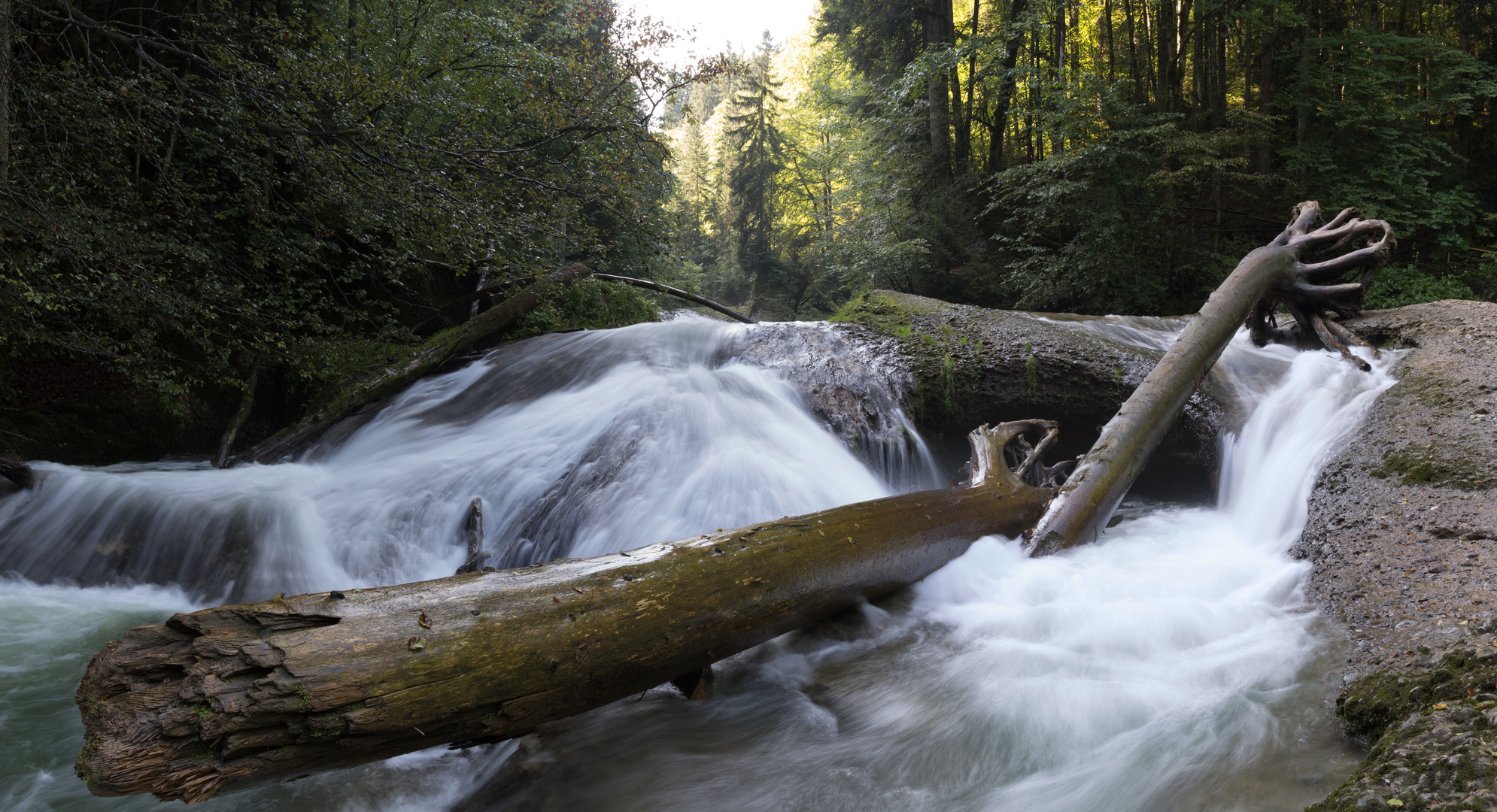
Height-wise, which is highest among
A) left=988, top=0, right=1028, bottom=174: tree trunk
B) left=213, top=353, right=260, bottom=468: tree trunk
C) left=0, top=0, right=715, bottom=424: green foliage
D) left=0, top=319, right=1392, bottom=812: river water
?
left=988, top=0, right=1028, bottom=174: tree trunk

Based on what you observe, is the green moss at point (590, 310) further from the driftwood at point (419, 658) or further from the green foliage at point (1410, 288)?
the green foliage at point (1410, 288)

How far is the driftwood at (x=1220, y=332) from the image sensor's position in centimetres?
430

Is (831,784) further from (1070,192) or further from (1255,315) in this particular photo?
(1070,192)

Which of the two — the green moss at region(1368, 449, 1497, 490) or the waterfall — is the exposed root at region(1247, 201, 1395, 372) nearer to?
the green moss at region(1368, 449, 1497, 490)

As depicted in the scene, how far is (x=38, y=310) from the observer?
15.8ft

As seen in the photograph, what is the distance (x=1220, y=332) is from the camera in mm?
5430

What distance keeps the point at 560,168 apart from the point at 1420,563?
29.3ft

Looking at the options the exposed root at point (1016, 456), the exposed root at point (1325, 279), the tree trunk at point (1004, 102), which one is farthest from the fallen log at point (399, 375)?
the tree trunk at point (1004, 102)

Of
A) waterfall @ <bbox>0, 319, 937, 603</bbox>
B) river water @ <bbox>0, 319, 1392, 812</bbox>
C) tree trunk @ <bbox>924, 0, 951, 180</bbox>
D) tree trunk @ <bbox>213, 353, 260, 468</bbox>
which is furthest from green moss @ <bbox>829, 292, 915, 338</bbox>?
tree trunk @ <bbox>924, 0, 951, 180</bbox>

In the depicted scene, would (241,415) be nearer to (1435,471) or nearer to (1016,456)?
(1016,456)

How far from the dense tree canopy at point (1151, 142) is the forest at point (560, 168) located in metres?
0.09

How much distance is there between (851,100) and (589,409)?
57.9 feet

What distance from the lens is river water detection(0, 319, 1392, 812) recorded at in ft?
7.89

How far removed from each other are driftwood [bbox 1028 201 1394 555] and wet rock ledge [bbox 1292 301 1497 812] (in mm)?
491
